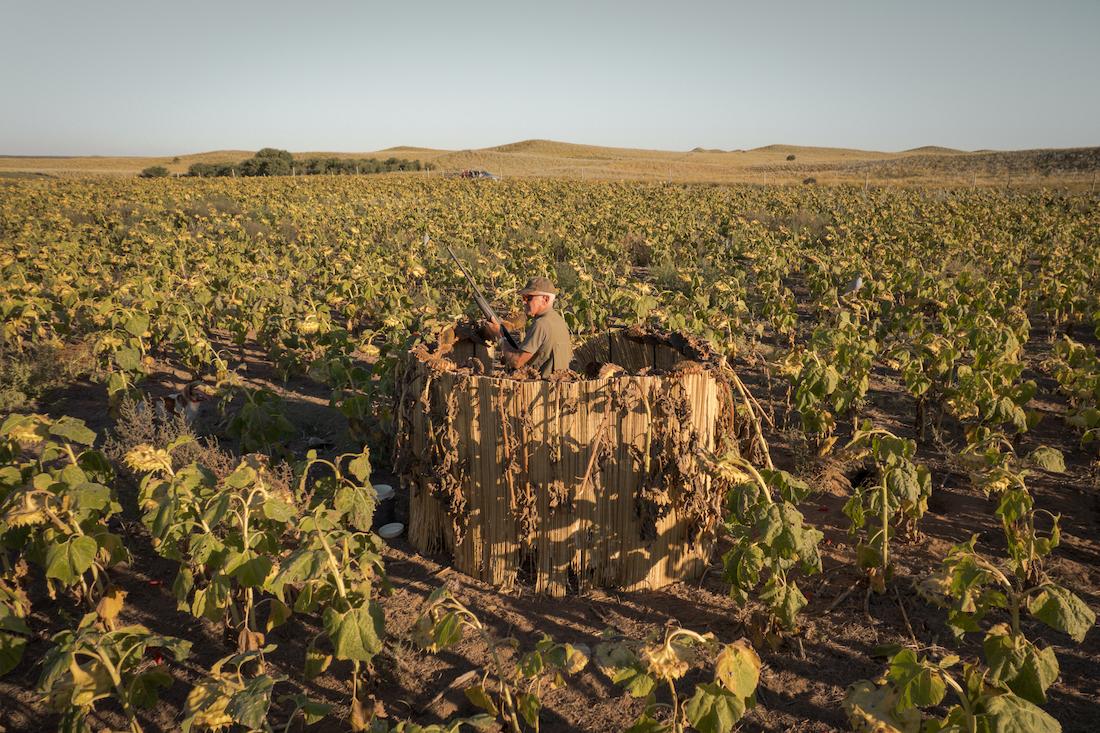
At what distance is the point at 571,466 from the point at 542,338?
3.78ft

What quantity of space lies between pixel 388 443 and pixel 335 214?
17.8 m

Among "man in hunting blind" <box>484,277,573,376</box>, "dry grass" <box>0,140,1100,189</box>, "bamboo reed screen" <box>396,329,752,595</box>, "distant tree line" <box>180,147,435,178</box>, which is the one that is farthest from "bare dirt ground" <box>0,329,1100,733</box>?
"distant tree line" <box>180,147,435,178</box>

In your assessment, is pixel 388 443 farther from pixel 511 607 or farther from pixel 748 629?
pixel 748 629

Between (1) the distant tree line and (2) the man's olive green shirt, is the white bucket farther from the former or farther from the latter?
(1) the distant tree line

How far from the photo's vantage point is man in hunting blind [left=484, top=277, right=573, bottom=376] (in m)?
4.71

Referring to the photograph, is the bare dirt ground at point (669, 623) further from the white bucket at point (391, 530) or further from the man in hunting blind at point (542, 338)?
the man in hunting blind at point (542, 338)

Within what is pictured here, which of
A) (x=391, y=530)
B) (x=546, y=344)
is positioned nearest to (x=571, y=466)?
(x=546, y=344)

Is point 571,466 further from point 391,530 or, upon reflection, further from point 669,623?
point 391,530

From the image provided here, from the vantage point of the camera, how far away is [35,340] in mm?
8484

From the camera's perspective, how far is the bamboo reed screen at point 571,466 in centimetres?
384

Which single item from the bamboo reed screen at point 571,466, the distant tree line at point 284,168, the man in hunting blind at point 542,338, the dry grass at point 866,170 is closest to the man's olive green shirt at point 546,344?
the man in hunting blind at point 542,338

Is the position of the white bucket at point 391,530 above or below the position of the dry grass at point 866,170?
below

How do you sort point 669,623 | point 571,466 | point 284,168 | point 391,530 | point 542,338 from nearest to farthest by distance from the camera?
point 669,623
point 571,466
point 542,338
point 391,530
point 284,168

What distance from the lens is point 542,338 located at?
15.5 ft
